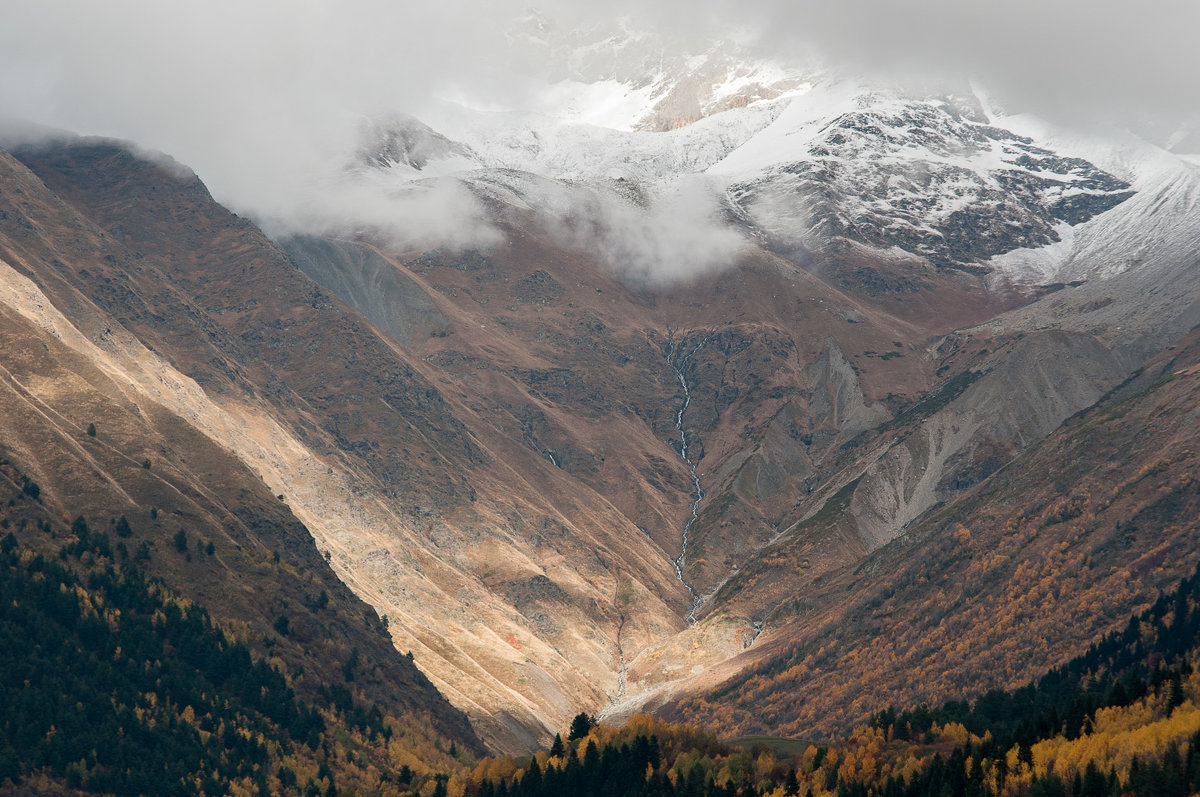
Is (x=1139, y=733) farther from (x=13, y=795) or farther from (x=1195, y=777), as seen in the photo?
(x=13, y=795)

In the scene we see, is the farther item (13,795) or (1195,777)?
(13,795)

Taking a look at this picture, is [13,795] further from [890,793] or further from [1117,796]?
[1117,796]

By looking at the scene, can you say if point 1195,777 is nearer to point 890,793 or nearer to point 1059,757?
point 1059,757

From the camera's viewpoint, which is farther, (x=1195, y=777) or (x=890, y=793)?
(x=890, y=793)

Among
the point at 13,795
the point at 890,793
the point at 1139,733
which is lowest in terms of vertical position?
the point at 13,795

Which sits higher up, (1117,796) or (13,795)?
(1117,796)

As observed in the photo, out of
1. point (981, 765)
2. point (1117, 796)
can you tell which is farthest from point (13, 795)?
point (1117, 796)

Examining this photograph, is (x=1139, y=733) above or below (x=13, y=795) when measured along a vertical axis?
above

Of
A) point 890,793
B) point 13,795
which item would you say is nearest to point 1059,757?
point 890,793
